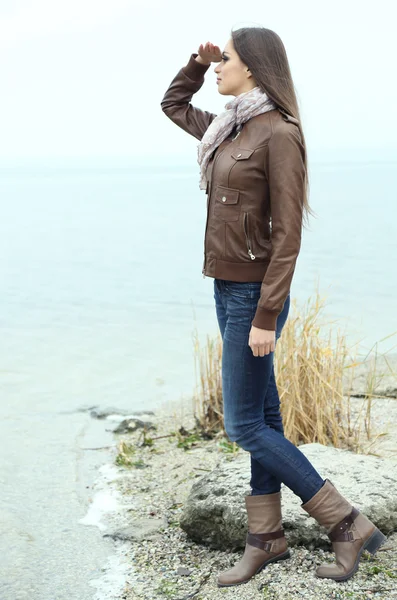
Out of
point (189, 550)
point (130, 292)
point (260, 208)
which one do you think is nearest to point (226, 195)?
point (260, 208)

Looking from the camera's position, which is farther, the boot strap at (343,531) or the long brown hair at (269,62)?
the boot strap at (343,531)

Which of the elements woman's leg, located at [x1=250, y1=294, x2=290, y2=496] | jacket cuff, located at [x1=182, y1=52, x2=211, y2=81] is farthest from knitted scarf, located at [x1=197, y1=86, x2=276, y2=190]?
woman's leg, located at [x1=250, y1=294, x2=290, y2=496]

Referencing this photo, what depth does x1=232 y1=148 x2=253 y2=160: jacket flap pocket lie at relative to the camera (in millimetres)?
2668

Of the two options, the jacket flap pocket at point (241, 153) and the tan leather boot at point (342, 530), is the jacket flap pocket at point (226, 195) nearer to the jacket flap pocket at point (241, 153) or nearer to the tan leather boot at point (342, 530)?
the jacket flap pocket at point (241, 153)

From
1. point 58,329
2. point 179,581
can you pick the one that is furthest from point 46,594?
point 58,329

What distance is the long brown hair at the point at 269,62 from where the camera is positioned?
8.95 ft

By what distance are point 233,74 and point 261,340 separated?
2.91 feet

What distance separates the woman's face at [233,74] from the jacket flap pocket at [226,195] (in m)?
0.35

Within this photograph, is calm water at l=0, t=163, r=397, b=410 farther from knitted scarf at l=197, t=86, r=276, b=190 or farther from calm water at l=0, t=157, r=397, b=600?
knitted scarf at l=197, t=86, r=276, b=190

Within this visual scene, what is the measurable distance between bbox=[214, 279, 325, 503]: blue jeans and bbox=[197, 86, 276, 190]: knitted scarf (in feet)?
1.44

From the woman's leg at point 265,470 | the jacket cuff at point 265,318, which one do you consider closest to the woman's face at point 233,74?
the jacket cuff at point 265,318

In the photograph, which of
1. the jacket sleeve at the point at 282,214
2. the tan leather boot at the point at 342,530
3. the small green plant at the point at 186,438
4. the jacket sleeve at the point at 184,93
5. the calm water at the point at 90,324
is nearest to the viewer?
the jacket sleeve at the point at 282,214

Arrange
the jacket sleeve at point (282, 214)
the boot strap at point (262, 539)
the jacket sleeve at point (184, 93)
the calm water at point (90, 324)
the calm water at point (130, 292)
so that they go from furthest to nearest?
the calm water at point (130, 292)
the calm water at point (90, 324)
the jacket sleeve at point (184, 93)
the boot strap at point (262, 539)
the jacket sleeve at point (282, 214)

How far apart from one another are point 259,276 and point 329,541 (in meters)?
1.12
